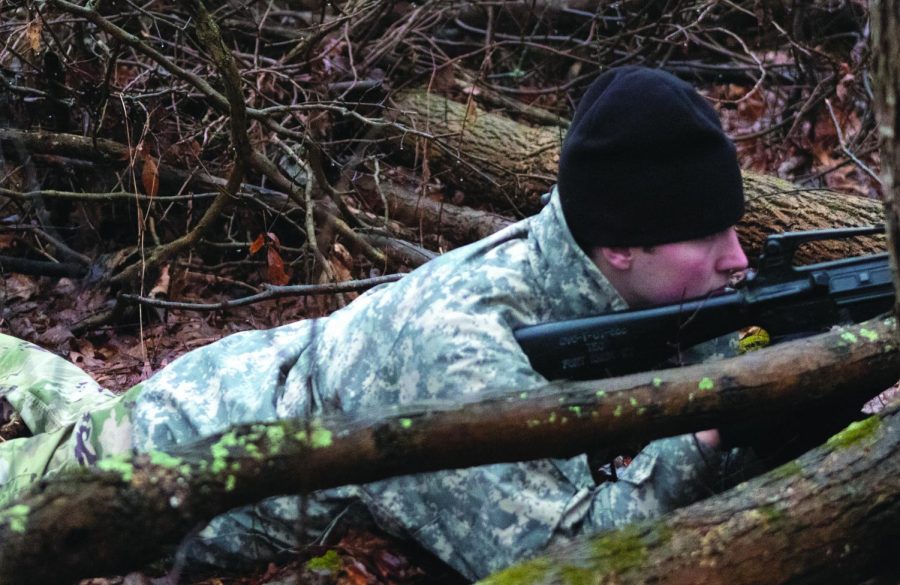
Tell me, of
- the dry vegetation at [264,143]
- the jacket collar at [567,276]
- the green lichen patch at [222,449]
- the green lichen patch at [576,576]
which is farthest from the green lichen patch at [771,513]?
the dry vegetation at [264,143]

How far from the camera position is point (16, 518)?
1.58 meters

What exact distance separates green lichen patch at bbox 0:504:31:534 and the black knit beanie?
156 cm

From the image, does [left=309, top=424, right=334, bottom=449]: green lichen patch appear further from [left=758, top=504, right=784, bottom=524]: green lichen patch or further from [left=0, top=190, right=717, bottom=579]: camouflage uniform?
[left=758, top=504, right=784, bottom=524]: green lichen patch

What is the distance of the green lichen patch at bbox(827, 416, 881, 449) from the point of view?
7.09 feet

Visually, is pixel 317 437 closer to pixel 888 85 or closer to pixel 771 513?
pixel 771 513

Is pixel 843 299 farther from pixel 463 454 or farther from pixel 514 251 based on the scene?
pixel 463 454

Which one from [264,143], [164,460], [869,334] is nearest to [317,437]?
[164,460]

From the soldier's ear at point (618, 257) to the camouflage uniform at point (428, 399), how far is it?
5cm

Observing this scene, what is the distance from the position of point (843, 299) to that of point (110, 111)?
439 centimetres

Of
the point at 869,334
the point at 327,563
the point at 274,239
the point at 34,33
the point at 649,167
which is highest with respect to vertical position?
the point at 34,33

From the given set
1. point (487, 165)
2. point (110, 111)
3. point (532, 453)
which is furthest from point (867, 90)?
point (532, 453)

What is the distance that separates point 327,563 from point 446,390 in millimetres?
635

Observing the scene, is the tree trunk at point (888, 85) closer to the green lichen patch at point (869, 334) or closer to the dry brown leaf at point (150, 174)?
the green lichen patch at point (869, 334)

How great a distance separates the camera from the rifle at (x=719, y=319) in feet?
8.04
